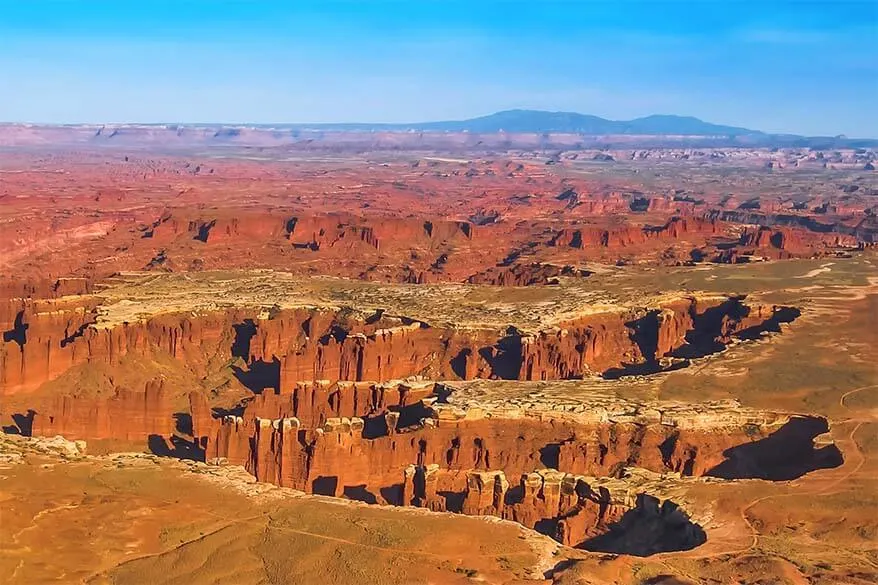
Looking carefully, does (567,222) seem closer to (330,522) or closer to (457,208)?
(457,208)

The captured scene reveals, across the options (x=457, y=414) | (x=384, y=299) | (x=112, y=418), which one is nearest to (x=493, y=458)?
(x=457, y=414)

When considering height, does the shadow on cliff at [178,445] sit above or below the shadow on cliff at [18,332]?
below

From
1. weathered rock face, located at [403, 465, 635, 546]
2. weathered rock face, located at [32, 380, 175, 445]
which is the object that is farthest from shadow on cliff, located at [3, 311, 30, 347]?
weathered rock face, located at [403, 465, 635, 546]

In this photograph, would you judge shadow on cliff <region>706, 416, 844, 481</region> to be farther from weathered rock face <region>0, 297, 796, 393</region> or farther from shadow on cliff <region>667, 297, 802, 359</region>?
weathered rock face <region>0, 297, 796, 393</region>

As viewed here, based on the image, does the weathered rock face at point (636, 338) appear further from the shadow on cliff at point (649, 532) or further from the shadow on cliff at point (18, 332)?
the shadow on cliff at point (18, 332)

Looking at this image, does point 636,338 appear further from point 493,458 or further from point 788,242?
point 788,242

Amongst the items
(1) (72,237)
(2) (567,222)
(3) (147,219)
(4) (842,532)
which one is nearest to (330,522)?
(4) (842,532)

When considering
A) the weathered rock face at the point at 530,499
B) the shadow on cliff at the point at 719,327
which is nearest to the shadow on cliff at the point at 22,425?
the weathered rock face at the point at 530,499
